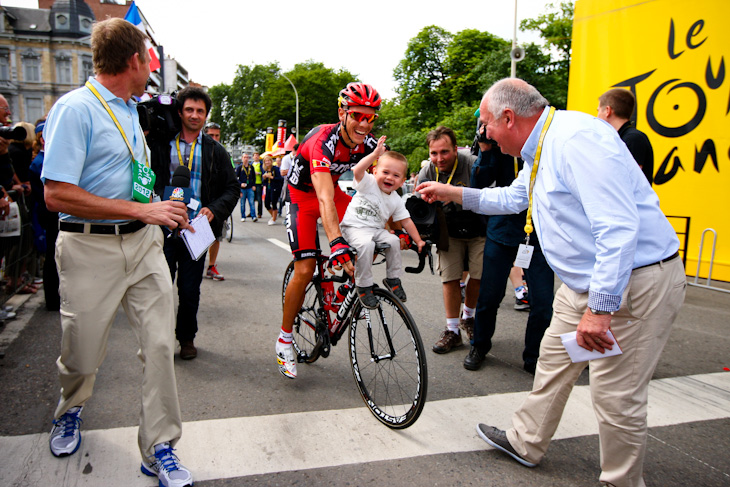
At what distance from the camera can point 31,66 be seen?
6569 cm

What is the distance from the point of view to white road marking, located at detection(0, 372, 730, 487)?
263cm

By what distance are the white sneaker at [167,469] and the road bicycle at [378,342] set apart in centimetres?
120

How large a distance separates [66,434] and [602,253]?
111 inches

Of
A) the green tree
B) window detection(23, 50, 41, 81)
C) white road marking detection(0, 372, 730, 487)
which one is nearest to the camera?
white road marking detection(0, 372, 730, 487)

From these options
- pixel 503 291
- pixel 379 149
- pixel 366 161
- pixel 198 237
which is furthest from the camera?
pixel 503 291

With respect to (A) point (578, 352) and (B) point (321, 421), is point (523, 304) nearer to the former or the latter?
(B) point (321, 421)

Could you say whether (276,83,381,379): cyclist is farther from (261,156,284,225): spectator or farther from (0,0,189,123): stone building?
(0,0,189,123): stone building

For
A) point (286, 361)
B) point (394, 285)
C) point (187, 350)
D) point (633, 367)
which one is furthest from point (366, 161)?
point (187, 350)

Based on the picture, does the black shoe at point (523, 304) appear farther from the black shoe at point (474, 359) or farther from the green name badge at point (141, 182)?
the green name badge at point (141, 182)

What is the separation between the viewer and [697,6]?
324 inches

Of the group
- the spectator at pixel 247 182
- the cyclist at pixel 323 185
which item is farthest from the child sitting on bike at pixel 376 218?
the spectator at pixel 247 182

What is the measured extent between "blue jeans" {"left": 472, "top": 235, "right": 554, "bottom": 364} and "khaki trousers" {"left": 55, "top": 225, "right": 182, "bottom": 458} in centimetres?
251

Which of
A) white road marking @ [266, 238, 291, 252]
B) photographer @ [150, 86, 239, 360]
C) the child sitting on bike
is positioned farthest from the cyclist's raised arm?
white road marking @ [266, 238, 291, 252]

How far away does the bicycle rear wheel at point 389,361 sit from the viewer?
9.60 feet
